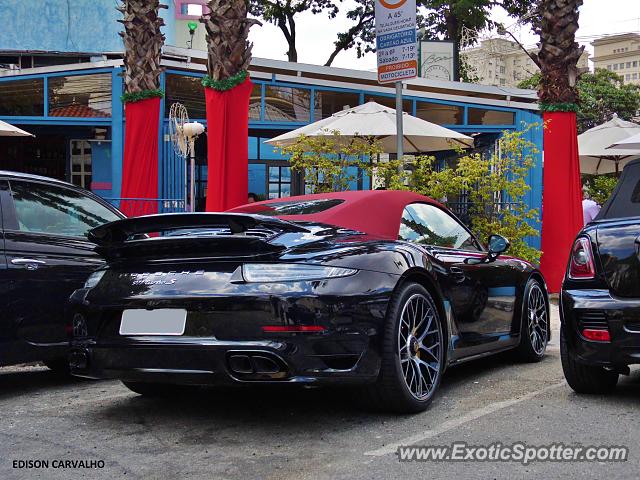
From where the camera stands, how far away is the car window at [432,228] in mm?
5273

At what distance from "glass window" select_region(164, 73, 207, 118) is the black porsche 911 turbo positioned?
11722mm

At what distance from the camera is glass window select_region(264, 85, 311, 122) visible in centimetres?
1669

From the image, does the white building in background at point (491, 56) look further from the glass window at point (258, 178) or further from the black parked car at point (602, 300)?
the black parked car at point (602, 300)

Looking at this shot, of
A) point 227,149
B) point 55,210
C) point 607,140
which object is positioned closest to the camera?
point 55,210

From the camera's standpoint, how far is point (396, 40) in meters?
9.22

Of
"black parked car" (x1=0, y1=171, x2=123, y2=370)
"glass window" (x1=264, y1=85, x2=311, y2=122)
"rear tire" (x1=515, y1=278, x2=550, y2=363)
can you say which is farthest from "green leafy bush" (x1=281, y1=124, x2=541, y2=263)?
"glass window" (x1=264, y1=85, x2=311, y2=122)

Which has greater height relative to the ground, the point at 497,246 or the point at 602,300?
the point at 497,246

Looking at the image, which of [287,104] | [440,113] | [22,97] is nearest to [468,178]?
[287,104]

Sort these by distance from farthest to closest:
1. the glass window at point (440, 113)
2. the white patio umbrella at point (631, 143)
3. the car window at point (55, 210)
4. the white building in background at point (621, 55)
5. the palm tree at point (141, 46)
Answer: the white building in background at point (621, 55) < the glass window at point (440, 113) < the palm tree at point (141, 46) < the white patio umbrella at point (631, 143) < the car window at point (55, 210)

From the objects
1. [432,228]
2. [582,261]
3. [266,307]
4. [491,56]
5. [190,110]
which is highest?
[491,56]

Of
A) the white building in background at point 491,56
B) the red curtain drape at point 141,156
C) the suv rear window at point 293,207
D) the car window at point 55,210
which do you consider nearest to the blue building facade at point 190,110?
the red curtain drape at point 141,156

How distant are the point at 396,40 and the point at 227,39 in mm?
2815

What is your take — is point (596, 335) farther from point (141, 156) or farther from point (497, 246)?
point (141, 156)

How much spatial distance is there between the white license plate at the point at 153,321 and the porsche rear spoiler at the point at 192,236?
1.05 feet
